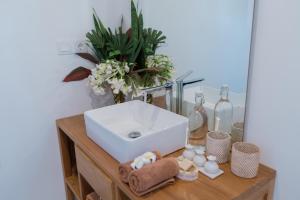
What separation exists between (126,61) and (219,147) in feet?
2.54

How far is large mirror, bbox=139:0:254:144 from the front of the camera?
3.42 feet

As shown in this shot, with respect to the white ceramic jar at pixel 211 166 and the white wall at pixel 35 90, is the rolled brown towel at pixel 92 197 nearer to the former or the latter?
the white wall at pixel 35 90

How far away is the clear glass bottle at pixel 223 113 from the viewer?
114 cm

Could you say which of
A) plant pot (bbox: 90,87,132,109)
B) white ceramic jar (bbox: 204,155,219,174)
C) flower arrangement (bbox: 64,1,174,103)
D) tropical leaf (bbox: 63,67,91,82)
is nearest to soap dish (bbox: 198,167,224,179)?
white ceramic jar (bbox: 204,155,219,174)

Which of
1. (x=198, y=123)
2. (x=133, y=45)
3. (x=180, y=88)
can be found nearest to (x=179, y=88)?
(x=180, y=88)

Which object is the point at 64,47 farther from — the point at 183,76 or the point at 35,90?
the point at 183,76

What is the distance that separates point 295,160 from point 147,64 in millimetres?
Result: 936

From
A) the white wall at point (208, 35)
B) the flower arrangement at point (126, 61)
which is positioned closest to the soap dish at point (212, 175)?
the white wall at point (208, 35)

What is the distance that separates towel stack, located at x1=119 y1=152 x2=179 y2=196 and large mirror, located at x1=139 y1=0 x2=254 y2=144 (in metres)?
0.38

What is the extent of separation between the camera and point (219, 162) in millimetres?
1037

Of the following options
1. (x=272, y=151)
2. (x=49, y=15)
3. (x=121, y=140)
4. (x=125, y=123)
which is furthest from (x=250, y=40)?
(x=49, y=15)

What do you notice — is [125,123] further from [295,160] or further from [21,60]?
[295,160]

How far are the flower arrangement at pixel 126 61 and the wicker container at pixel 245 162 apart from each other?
0.66 m

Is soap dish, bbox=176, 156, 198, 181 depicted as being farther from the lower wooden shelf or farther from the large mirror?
the lower wooden shelf
